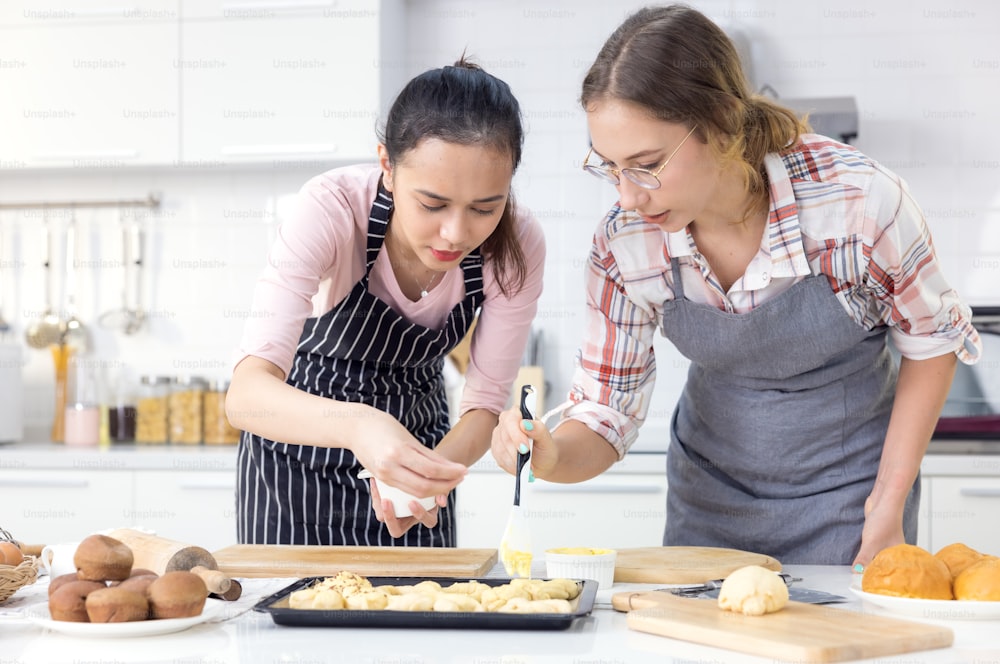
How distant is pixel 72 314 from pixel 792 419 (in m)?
2.60

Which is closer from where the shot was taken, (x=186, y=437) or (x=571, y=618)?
(x=571, y=618)

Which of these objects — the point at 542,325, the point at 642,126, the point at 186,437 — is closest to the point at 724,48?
the point at 642,126

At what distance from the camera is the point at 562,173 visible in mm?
3383

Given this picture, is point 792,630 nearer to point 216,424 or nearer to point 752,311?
point 752,311

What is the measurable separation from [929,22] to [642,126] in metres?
2.17

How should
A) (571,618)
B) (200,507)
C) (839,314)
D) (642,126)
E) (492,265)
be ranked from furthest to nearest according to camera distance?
(200,507), (492,265), (839,314), (642,126), (571,618)

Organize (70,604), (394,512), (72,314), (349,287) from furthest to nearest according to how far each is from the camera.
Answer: (72,314), (349,287), (394,512), (70,604)

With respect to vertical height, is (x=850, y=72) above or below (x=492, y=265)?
above

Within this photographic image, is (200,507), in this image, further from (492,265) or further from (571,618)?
(571,618)

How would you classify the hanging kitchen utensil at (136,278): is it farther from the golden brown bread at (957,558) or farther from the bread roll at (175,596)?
the golden brown bread at (957,558)

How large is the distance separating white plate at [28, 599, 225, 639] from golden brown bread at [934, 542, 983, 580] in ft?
2.73

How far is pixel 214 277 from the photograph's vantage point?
3.48m

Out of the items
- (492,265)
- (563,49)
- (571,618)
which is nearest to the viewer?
(571,618)

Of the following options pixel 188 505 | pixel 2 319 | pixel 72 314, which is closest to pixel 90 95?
pixel 72 314
